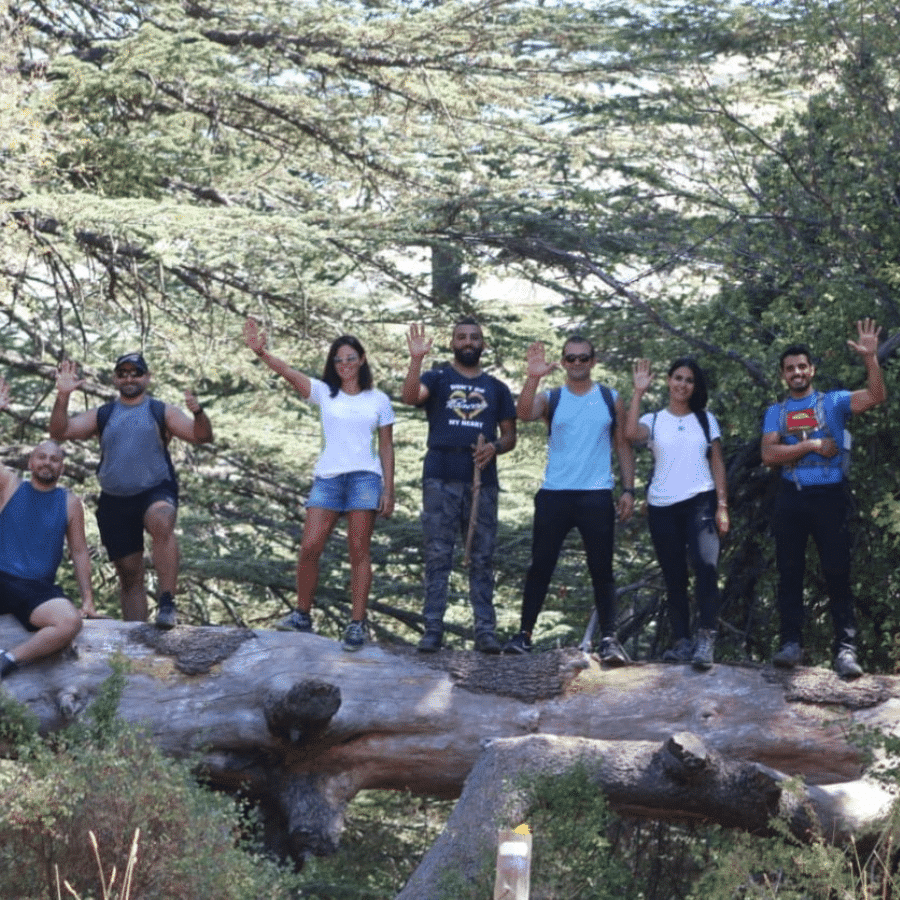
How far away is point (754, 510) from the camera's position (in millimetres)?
10586

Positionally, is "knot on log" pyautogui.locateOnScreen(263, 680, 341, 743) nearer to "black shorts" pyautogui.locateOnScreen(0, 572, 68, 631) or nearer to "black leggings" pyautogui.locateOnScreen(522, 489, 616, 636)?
"black leggings" pyautogui.locateOnScreen(522, 489, 616, 636)

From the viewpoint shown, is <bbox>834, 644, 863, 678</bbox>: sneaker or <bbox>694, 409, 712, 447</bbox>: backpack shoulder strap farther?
<bbox>694, 409, 712, 447</bbox>: backpack shoulder strap

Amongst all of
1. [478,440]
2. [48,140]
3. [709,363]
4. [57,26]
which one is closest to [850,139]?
[709,363]

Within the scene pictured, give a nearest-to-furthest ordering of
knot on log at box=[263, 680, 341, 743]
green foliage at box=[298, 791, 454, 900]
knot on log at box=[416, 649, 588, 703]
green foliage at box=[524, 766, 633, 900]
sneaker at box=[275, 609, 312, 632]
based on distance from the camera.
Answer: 1. green foliage at box=[524, 766, 633, 900]
2. knot on log at box=[263, 680, 341, 743]
3. knot on log at box=[416, 649, 588, 703]
4. sneaker at box=[275, 609, 312, 632]
5. green foliage at box=[298, 791, 454, 900]

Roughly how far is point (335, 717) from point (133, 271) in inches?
240

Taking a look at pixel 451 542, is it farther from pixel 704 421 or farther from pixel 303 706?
pixel 704 421

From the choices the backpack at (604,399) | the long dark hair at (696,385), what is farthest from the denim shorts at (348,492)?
the long dark hair at (696,385)

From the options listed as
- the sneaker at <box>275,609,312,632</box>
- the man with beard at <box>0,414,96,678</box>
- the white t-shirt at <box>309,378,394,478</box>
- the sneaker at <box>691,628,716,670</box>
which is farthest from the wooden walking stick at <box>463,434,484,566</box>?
the man with beard at <box>0,414,96,678</box>

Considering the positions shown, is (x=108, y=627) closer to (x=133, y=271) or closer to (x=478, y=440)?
(x=478, y=440)

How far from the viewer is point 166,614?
889 centimetres

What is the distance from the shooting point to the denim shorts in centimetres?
884

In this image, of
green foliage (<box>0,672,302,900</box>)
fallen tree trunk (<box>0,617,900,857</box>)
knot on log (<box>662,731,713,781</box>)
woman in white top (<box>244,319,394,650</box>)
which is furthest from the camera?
woman in white top (<box>244,319,394,650</box>)

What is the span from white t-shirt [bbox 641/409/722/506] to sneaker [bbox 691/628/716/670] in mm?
705

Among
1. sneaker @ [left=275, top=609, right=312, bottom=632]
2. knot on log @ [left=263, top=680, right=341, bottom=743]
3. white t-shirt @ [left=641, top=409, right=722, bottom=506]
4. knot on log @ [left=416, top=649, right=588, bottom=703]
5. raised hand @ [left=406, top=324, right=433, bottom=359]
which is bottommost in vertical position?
knot on log @ [left=263, top=680, right=341, bottom=743]
